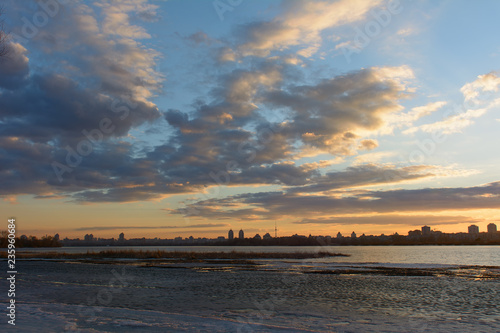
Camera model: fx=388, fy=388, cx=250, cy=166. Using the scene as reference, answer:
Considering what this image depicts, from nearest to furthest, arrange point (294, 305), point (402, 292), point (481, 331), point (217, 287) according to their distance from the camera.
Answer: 1. point (481, 331)
2. point (294, 305)
3. point (402, 292)
4. point (217, 287)

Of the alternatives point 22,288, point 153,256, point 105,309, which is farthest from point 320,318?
point 153,256

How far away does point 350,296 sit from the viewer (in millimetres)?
32281

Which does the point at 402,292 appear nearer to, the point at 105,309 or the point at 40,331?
the point at 105,309

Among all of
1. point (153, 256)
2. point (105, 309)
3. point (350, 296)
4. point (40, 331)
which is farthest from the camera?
point (153, 256)

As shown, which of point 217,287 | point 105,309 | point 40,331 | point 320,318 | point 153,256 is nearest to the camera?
point 40,331

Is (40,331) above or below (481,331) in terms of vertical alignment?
above

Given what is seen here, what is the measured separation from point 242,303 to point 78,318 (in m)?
11.4

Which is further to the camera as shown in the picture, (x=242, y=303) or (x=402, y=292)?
(x=402, y=292)

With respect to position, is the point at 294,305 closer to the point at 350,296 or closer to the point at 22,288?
the point at 350,296

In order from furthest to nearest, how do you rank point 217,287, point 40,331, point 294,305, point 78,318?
1. point 217,287
2. point 294,305
3. point 78,318
4. point 40,331

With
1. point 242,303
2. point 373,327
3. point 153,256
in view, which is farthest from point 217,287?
point 153,256

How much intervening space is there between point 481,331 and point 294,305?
11.8 m

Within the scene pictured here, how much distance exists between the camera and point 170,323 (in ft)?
65.2

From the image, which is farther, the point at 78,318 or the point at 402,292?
the point at 402,292
